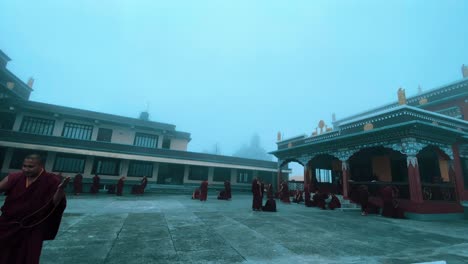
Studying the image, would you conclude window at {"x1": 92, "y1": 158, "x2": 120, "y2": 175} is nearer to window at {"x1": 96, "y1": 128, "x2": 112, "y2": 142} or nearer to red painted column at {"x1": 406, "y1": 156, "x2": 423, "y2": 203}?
window at {"x1": 96, "y1": 128, "x2": 112, "y2": 142}

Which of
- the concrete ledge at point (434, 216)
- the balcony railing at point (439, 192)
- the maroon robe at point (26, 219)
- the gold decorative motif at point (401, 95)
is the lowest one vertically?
the concrete ledge at point (434, 216)

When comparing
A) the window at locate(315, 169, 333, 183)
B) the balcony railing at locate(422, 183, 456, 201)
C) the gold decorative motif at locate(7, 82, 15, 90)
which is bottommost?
the balcony railing at locate(422, 183, 456, 201)

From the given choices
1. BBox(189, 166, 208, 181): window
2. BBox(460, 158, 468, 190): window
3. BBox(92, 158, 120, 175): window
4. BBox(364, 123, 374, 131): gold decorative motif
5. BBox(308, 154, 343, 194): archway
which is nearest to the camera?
BBox(460, 158, 468, 190): window

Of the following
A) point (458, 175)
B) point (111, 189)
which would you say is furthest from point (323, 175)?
point (111, 189)

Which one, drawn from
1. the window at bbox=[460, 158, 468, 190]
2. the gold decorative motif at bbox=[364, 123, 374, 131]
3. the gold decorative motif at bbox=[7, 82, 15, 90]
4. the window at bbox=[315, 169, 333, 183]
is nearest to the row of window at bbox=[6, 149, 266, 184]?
the gold decorative motif at bbox=[7, 82, 15, 90]

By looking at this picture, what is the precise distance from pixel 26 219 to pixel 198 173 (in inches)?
833

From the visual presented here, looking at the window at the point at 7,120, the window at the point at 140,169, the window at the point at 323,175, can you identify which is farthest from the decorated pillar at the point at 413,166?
the window at the point at 7,120

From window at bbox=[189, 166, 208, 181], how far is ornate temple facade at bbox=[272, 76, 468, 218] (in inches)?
447

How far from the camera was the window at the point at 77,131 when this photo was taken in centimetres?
1956

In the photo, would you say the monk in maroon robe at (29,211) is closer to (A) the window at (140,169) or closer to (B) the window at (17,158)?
(B) the window at (17,158)

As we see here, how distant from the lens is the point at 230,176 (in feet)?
83.3

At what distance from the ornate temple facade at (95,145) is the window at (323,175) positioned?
8.77 m

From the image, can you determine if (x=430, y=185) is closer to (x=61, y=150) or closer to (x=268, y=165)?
(x=268, y=165)

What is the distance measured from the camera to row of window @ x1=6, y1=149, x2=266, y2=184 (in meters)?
18.0
